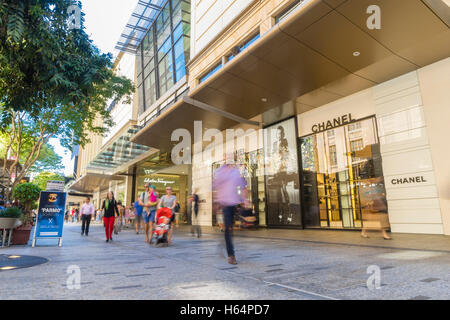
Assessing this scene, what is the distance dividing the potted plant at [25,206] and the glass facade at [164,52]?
41.0ft

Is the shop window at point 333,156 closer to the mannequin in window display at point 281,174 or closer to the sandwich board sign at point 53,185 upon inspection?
the mannequin in window display at point 281,174

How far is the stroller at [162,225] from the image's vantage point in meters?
7.66

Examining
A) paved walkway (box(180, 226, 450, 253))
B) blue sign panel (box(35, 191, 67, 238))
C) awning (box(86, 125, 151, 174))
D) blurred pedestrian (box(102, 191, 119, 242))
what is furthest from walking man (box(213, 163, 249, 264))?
awning (box(86, 125, 151, 174))

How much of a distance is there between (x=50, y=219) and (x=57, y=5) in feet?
19.1

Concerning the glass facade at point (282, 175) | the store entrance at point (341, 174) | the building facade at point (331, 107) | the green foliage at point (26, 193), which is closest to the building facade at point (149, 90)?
the building facade at point (331, 107)

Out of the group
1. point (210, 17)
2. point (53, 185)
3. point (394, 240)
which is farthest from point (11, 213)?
point (210, 17)

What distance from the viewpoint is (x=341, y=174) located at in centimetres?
1098

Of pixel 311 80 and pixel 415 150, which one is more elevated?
pixel 311 80

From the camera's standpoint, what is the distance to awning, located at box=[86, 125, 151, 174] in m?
21.6

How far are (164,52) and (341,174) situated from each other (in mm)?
17416

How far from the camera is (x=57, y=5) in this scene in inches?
194

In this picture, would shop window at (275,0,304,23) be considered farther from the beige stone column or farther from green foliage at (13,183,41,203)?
green foliage at (13,183,41,203)
